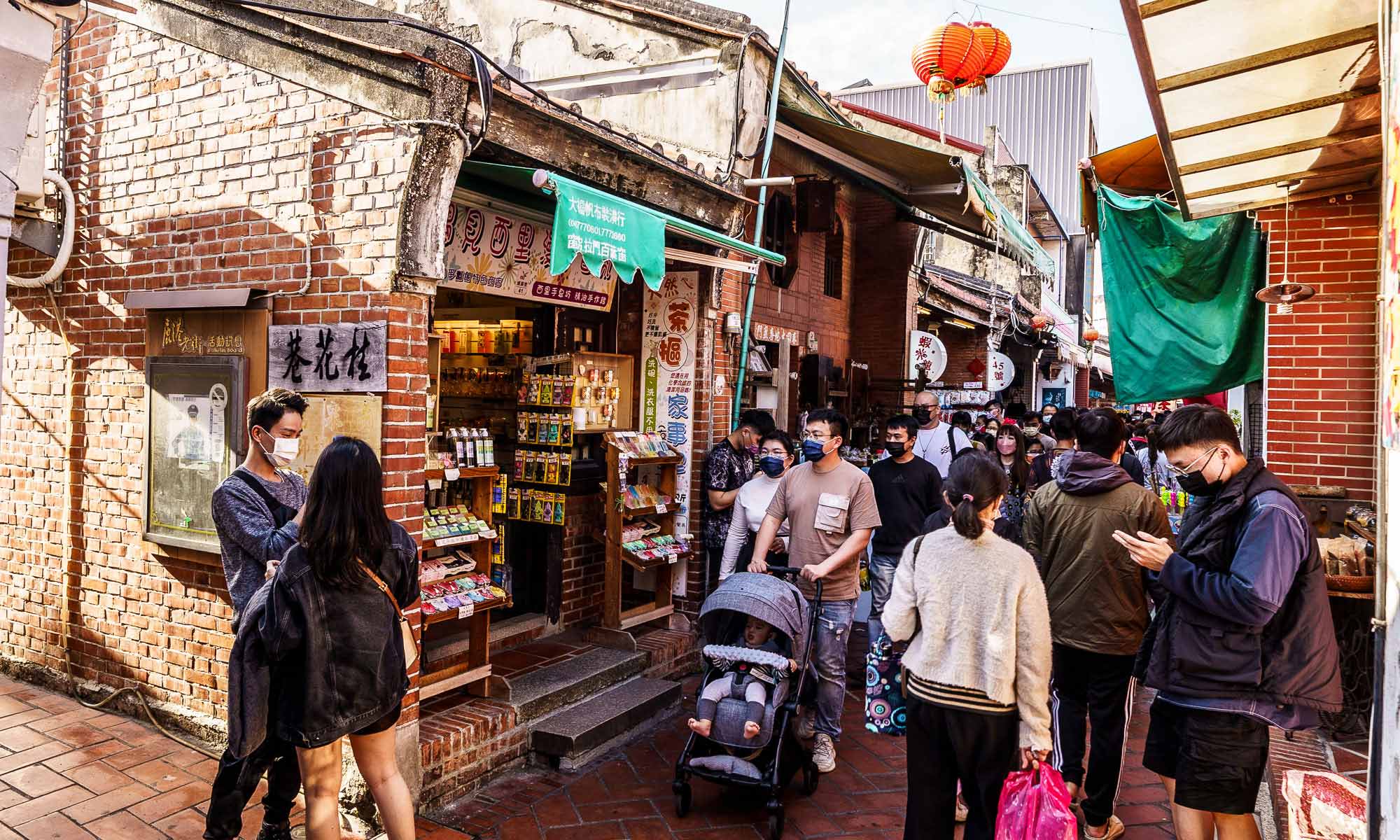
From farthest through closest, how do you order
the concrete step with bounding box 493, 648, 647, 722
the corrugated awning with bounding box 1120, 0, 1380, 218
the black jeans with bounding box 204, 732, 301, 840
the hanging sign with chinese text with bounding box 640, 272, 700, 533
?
1. the hanging sign with chinese text with bounding box 640, 272, 700, 533
2. the concrete step with bounding box 493, 648, 647, 722
3. the corrugated awning with bounding box 1120, 0, 1380, 218
4. the black jeans with bounding box 204, 732, 301, 840

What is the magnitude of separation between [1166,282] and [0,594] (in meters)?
8.86

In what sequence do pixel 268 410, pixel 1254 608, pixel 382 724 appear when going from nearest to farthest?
1. pixel 1254 608
2. pixel 382 724
3. pixel 268 410

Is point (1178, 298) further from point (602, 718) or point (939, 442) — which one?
point (602, 718)

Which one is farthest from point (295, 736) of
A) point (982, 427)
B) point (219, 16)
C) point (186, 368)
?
point (982, 427)

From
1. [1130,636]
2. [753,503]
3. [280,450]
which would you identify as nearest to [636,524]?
[753,503]

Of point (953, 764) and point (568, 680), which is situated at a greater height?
point (953, 764)

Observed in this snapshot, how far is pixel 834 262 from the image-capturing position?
1226cm

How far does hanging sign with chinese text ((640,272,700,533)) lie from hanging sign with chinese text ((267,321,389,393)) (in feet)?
11.7

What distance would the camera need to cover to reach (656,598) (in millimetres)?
7566

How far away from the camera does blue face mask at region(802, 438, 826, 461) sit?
544 centimetres

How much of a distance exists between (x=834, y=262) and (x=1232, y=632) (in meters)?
9.38

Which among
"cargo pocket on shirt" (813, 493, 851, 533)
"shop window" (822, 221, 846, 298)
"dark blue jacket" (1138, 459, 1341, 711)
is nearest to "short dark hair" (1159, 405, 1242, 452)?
"dark blue jacket" (1138, 459, 1341, 711)

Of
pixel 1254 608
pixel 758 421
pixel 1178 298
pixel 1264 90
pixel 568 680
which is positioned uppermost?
pixel 1264 90

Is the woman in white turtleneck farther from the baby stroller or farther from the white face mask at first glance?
the white face mask
